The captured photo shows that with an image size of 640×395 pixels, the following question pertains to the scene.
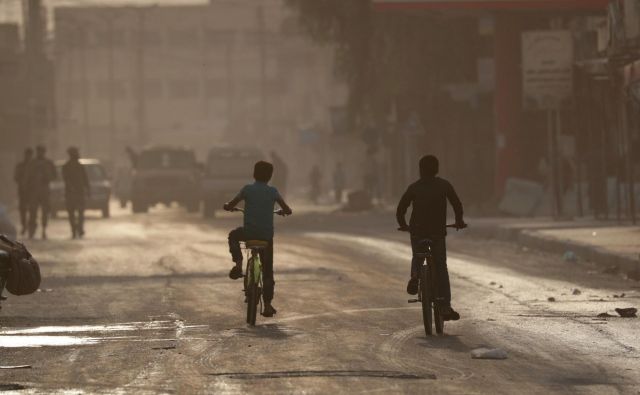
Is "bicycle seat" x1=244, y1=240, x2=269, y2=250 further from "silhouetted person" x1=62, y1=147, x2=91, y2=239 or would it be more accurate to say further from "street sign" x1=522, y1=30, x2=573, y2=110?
"street sign" x1=522, y1=30, x2=573, y2=110

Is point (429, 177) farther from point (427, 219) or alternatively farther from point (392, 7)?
point (392, 7)

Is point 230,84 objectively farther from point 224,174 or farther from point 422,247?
point 422,247

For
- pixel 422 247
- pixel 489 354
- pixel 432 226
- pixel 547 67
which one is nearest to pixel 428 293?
pixel 422 247

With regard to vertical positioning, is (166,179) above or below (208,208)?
above

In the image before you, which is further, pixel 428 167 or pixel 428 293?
pixel 428 167

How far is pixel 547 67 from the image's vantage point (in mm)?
39406

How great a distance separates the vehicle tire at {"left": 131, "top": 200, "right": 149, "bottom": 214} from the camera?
59944 mm

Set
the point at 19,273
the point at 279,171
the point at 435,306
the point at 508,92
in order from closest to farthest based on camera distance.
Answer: the point at 19,273
the point at 435,306
the point at 508,92
the point at 279,171

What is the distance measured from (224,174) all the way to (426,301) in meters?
39.8

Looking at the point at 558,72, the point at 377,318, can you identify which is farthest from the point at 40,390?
the point at 558,72

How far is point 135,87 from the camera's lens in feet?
543

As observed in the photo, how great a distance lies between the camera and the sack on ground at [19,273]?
14.6 metres

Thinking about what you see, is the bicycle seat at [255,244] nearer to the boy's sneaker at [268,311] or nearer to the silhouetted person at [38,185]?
the boy's sneaker at [268,311]

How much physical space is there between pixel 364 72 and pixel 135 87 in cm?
11029
